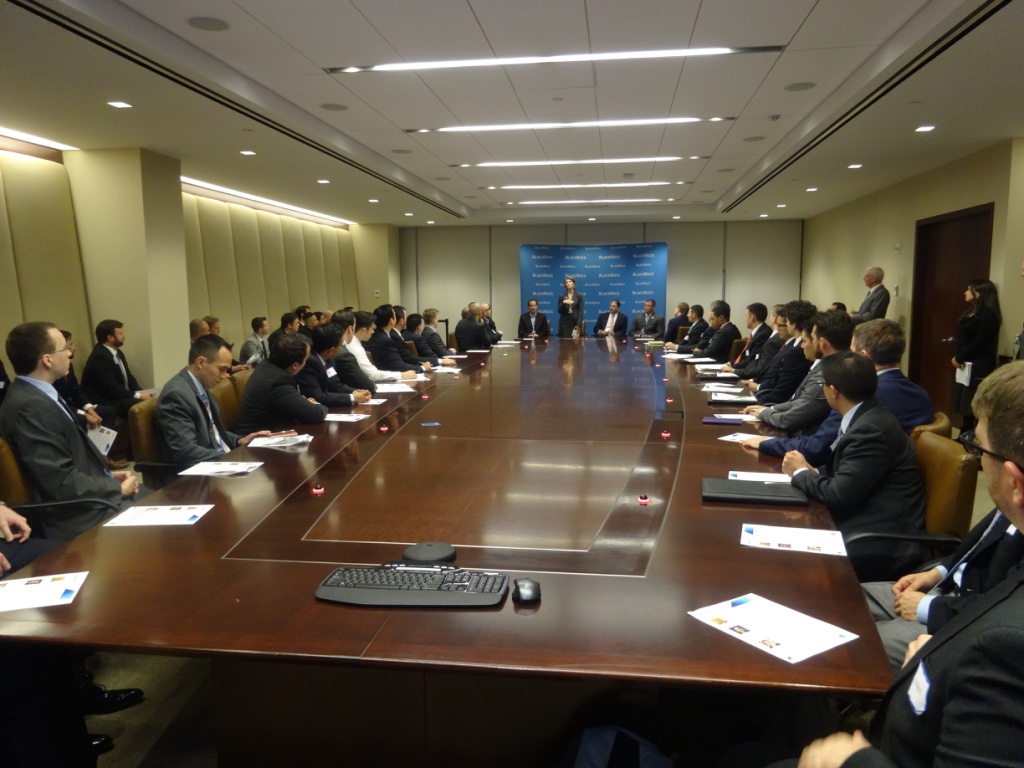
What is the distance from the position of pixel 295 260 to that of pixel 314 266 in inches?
25.9

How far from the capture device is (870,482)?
224cm

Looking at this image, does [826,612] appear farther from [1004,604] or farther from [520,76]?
[520,76]

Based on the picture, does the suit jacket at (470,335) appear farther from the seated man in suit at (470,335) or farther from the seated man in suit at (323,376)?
the seated man in suit at (323,376)

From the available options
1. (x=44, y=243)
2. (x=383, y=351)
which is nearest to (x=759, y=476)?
(x=383, y=351)

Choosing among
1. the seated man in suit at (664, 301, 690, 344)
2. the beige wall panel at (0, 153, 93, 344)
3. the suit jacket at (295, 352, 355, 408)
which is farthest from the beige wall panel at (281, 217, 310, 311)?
the suit jacket at (295, 352, 355, 408)

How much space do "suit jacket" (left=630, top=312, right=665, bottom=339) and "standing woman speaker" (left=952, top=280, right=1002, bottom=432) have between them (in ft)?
15.9

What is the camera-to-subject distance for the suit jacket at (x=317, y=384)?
13.6 ft

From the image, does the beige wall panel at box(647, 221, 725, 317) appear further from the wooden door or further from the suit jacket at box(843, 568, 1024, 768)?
the suit jacket at box(843, 568, 1024, 768)

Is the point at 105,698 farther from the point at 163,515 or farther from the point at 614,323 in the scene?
the point at 614,323

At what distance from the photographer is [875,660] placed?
50.6 inches

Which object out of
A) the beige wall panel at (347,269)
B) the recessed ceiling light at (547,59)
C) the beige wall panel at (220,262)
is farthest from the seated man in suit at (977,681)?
the beige wall panel at (347,269)

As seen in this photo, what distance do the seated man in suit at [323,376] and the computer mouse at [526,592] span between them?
9.32 ft

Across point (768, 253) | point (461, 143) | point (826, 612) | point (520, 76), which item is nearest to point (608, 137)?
point (461, 143)

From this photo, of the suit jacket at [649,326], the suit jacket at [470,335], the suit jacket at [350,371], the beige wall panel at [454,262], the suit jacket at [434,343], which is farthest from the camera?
the beige wall panel at [454,262]
